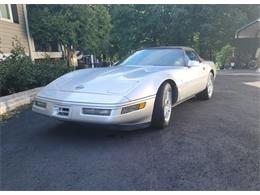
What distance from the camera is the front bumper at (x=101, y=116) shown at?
3.07 metres

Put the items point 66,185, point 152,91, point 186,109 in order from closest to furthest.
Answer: point 66,185 < point 152,91 < point 186,109

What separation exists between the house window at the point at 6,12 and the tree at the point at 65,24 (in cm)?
134

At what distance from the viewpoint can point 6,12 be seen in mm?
10531

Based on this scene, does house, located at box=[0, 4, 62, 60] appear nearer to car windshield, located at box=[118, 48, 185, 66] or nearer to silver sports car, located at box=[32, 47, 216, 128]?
car windshield, located at box=[118, 48, 185, 66]

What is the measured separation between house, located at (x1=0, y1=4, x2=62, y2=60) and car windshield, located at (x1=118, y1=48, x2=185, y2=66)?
5369 mm

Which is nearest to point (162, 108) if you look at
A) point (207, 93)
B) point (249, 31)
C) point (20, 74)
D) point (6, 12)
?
point (207, 93)

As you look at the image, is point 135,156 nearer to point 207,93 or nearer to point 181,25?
point 207,93

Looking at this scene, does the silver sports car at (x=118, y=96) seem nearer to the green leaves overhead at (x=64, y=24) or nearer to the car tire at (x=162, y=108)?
the car tire at (x=162, y=108)

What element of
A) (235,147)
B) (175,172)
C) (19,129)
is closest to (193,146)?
(235,147)

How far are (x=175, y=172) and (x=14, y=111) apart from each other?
380 centimetres

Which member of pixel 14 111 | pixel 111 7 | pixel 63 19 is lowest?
pixel 14 111

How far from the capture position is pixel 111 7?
26.3m

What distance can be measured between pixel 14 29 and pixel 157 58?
328 inches

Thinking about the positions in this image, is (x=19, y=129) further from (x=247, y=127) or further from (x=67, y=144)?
(x=247, y=127)
